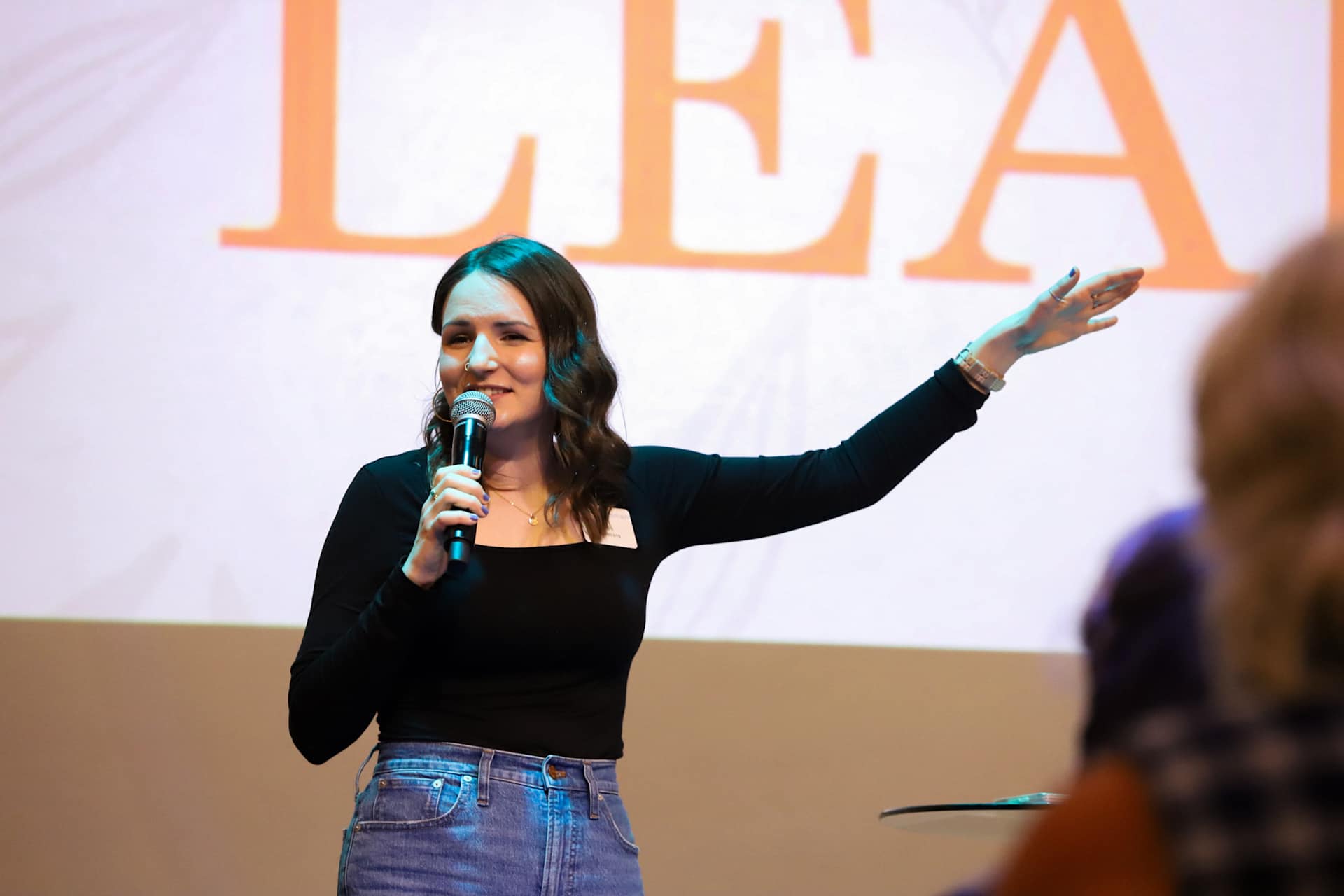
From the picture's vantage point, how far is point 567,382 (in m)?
1.87

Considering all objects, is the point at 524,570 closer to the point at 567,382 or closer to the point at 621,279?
the point at 567,382

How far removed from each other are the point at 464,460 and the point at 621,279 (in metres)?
1.20

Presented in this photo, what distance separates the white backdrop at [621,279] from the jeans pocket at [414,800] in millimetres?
1142

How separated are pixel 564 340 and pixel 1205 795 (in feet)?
4.51

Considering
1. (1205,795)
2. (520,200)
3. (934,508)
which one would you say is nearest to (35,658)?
(520,200)

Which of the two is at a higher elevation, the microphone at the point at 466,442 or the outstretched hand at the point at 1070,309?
the outstretched hand at the point at 1070,309

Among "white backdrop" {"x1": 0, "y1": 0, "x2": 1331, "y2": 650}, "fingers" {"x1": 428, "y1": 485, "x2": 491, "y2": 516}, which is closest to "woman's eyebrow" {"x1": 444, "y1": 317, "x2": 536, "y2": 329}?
"fingers" {"x1": 428, "y1": 485, "x2": 491, "y2": 516}

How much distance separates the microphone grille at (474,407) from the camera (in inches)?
68.4

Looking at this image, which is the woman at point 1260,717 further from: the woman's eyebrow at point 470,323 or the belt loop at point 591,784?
the woman's eyebrow at point 470,323

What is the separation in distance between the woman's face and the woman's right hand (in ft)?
0.80

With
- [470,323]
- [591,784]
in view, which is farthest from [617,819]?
[470,323]

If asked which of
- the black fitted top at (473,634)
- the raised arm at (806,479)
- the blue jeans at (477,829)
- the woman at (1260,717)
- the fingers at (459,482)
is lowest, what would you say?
the woman at (1260,717)

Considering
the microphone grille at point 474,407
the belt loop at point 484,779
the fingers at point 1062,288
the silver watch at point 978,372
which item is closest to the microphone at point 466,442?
the microphone grille at point 474,407

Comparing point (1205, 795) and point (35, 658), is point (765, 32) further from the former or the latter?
point (1205, 795)
